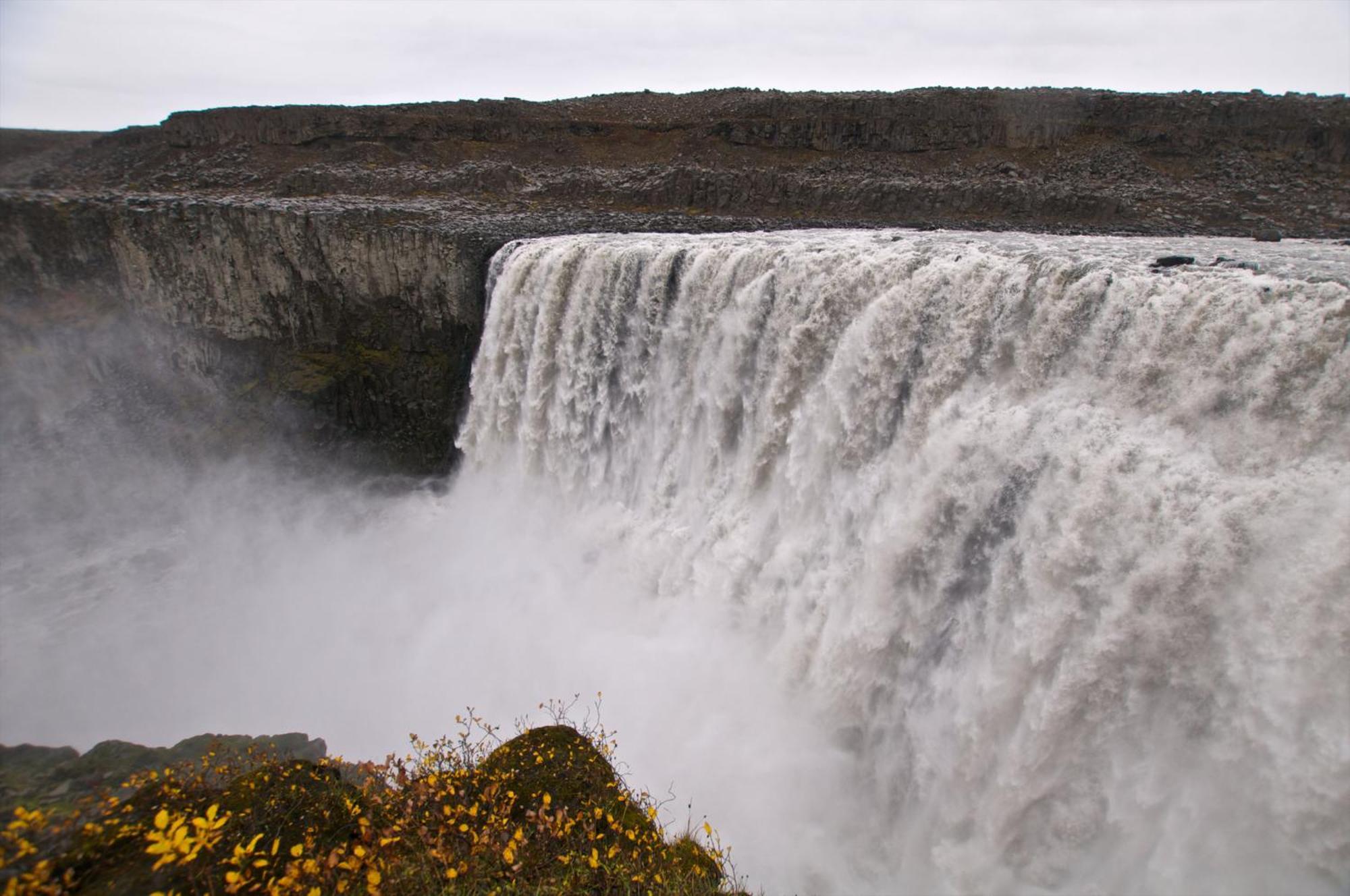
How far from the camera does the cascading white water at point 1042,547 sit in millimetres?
6332

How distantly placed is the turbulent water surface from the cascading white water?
0.11ft

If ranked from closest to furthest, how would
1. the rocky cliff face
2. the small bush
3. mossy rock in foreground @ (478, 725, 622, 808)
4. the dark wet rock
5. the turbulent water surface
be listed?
1. the small bush
2. mossy rock in foreground @ (478, 725, 622, 808)
3. the turbulent water surface
4. the dark wet rock
5. the rocky cliff face

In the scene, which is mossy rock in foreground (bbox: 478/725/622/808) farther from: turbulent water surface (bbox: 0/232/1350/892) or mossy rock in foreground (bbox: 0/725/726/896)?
turbulent water surface (bbox: 0/232/1350/892)

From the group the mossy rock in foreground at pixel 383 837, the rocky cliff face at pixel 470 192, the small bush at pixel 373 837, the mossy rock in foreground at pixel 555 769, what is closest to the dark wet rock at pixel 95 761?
the small bush at pixel 373 837

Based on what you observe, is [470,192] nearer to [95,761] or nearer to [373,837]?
[95,761]

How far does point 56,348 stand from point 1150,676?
90.5 feet

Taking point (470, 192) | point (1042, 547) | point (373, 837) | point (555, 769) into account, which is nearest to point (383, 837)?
point (373, 837)

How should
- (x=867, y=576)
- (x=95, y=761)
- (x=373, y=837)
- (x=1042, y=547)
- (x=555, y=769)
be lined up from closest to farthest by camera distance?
(x=373, y=837)
(x=555, y=769)
(x=1042, y=547)
(x=95, y=761)
(x=867, y=576)

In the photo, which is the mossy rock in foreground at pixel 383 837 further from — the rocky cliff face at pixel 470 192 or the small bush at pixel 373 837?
the rocky cliff face at pixel 470 192

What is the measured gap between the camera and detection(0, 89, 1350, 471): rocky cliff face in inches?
831

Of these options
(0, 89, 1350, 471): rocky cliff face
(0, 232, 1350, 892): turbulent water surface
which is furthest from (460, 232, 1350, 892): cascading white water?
(0, 89, 1350, 471): rocky cliff face

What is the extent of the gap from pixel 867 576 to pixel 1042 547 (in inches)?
98.1

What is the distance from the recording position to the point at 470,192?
30156 millimetres

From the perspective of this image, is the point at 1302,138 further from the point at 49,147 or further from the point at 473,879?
the point at 49,147
